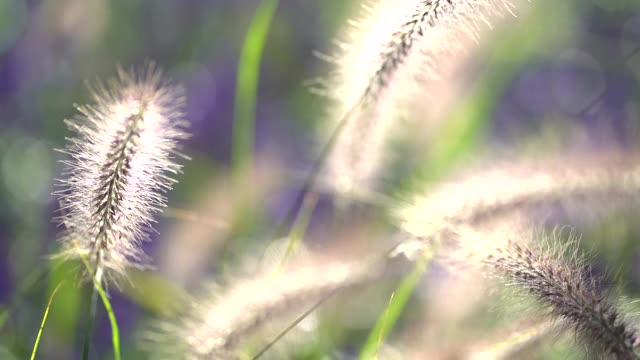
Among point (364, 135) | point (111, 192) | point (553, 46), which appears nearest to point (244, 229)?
point (364, 135)

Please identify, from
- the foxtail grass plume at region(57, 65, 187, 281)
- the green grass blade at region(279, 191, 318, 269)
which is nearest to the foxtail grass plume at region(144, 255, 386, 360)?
the green grass blade at region(279, 191, 318, 269)

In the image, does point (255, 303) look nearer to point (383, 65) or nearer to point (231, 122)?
point (383, 65)

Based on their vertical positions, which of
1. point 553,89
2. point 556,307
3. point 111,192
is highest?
point 553,89

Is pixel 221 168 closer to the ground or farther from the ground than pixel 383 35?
farther from the ground

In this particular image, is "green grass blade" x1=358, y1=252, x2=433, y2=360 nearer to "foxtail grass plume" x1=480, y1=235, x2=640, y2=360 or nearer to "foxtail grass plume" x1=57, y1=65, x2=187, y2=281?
"foxtail grass plume" x1=480, y1=235, x2=640, y2=360

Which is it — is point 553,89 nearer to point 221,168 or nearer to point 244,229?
point 221,168

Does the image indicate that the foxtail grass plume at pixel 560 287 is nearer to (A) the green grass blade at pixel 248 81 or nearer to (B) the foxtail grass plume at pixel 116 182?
(B) the foxtail grass plume at pixel 116 182
